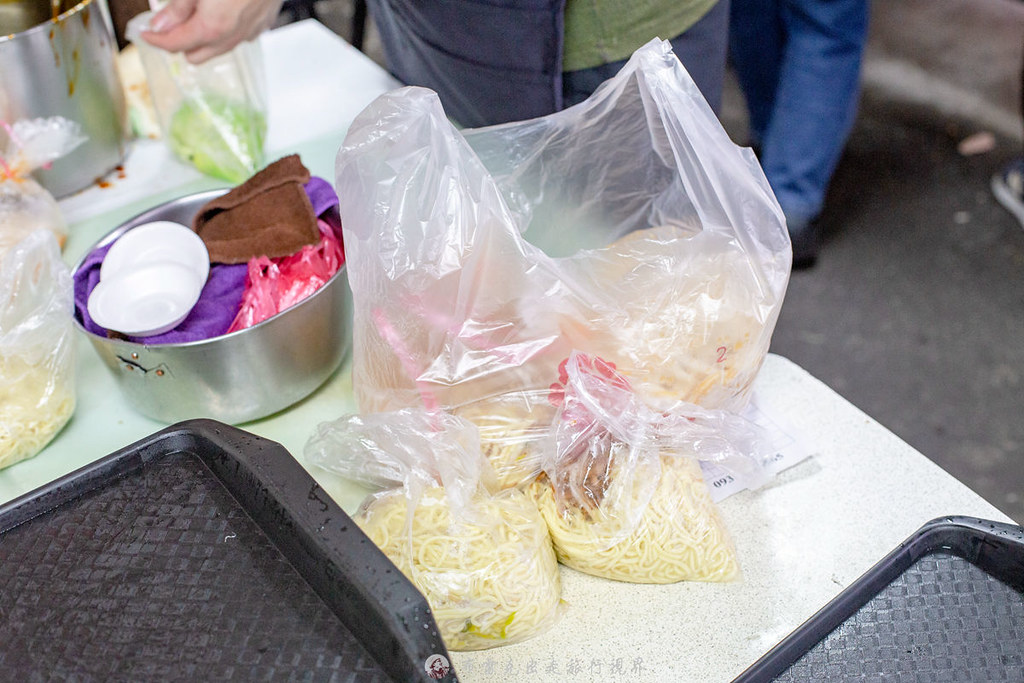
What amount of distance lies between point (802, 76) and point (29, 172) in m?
1.65

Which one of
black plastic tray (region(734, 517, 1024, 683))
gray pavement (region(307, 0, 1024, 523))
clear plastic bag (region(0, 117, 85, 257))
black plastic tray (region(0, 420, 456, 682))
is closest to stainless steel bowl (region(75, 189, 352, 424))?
black plastic tray (region(0, 420, 456, 682))

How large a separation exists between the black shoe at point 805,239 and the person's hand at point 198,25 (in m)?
1.54

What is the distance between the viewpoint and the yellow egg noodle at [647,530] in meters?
0.66

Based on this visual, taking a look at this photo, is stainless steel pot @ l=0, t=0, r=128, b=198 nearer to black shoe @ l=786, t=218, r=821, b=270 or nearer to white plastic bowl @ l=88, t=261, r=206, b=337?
white plastic bowl @ l=88, t=261, r=206, b=337

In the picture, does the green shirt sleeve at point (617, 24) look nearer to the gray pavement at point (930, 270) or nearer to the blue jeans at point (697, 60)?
the blue jeans at point (697, 60)

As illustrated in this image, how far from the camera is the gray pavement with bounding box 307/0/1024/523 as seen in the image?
181cm

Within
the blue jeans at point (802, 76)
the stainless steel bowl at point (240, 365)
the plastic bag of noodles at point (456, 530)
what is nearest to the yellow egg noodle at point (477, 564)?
the plastic bag of noodles at point (456, 530)

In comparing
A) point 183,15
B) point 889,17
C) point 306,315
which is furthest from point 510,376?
point 889,17

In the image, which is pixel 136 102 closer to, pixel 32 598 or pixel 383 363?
pixel 383 363

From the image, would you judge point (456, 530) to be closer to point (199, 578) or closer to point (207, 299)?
point (199, 578)

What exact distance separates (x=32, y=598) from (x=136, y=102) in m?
0.94

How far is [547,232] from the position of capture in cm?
88

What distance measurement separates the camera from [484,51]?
3.17 feet

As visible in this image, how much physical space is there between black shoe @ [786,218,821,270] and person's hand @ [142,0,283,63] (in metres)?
1.54
